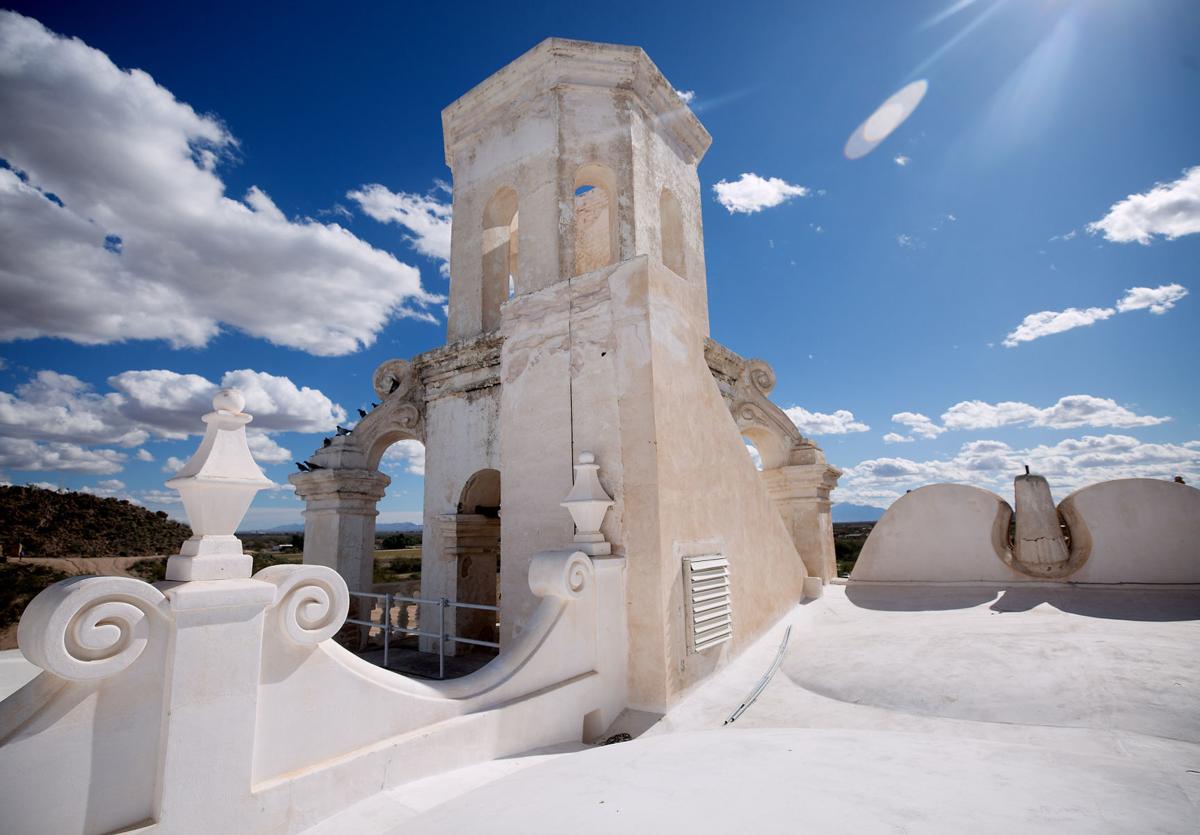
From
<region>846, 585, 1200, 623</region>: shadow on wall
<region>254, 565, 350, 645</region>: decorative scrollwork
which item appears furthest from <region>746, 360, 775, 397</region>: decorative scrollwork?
<region>254, 565, 350, 645</region>: decorative scrollwork

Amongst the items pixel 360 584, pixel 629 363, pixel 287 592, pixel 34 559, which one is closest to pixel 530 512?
pixel 629 363

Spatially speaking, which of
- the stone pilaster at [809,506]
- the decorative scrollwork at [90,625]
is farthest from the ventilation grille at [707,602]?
the stone pilaster at [809,506]

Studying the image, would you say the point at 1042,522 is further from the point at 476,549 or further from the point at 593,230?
the point at 593,230

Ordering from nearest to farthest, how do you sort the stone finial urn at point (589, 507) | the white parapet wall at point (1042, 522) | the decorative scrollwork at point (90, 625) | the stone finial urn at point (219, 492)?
the decorative scrollwork at point (90, 625) → the stone finial urn at point (219, 492) → the stone finial urn at point (589, 507) → the white parapet wall at point (1042, 522)

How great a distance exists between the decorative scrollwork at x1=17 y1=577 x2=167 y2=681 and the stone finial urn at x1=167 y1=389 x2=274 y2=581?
0.23m

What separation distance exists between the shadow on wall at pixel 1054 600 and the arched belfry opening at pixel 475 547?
5775 mm

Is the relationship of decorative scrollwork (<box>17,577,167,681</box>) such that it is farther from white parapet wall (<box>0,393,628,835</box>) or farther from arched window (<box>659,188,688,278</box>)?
arched window (<box>659,188,688,278</box>)

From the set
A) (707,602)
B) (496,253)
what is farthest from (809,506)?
(496,253)

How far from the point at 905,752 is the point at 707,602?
80.3 inches

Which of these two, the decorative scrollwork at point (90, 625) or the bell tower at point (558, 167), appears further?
the bell tower at point (558, 167)

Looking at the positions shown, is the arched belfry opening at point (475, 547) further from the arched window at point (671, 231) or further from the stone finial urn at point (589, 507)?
the arched window at point (671, 231)

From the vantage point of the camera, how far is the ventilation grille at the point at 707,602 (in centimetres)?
450

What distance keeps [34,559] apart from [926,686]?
34303 millimetres

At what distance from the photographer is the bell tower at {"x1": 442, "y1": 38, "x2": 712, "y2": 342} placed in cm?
986
